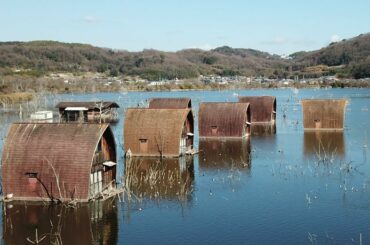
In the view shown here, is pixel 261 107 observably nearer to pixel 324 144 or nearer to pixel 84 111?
pixel 324 144

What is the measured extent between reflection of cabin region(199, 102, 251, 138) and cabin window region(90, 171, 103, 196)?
26.3 m

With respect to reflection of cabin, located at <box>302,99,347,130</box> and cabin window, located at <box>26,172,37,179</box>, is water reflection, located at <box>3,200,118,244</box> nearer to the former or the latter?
cabin window, located at <box>26,172,37,179</box>

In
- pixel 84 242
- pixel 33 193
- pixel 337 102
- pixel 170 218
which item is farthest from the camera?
pixel 337 102

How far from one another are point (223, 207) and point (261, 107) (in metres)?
45.5

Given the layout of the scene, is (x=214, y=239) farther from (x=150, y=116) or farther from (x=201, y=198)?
(x=150, y=116)

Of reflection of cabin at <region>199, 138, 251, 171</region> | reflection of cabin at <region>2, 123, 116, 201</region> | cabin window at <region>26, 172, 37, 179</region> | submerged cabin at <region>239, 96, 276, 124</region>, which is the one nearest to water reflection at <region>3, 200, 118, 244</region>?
reflection of cabin at <region>2, 123, 116, 201</region>

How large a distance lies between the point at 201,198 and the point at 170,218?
166 inches

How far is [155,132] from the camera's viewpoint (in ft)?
141

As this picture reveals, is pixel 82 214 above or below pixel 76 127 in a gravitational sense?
below

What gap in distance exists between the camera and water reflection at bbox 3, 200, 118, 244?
23.3 m

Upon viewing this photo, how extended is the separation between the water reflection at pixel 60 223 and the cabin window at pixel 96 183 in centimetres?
89

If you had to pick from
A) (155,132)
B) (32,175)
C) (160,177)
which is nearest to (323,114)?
(155,132)

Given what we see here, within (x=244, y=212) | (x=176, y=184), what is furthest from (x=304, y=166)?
(x=244, y=212)

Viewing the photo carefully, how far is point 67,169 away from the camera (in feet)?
91.2
